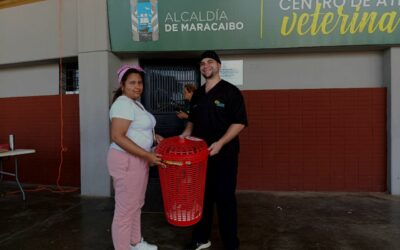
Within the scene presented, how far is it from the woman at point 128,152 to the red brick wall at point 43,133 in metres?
3.56

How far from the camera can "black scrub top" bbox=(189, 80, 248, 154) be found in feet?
9.85

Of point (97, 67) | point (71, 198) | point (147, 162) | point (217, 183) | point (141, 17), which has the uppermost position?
point (141, 17)

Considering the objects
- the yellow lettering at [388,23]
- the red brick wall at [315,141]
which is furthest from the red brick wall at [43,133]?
the yellow lettering at [388,23]

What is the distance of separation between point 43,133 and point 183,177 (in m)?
4.76

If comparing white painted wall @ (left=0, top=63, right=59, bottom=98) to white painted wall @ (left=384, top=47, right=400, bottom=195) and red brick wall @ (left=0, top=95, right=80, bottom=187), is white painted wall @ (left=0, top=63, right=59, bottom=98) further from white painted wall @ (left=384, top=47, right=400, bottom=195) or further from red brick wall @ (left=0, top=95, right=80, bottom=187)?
white painted wall @ (left=384, top=47, right=400, bottom=195)

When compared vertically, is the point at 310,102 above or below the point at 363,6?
below

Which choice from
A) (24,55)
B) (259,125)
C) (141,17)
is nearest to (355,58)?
(259,125)

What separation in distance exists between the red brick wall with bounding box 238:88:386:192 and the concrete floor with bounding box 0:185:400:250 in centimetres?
26

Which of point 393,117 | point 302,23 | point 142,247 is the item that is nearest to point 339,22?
point 302,23

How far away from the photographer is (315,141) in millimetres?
5488

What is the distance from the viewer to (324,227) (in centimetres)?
391

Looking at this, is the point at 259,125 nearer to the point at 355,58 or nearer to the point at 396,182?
the point at 355,58

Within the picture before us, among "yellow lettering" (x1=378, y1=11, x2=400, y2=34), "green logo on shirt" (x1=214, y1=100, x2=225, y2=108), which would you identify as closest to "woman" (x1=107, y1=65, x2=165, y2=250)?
"green logo on shirt" (x1=214, y1=100, x2=225, y2=108)

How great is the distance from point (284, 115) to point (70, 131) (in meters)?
3.90
